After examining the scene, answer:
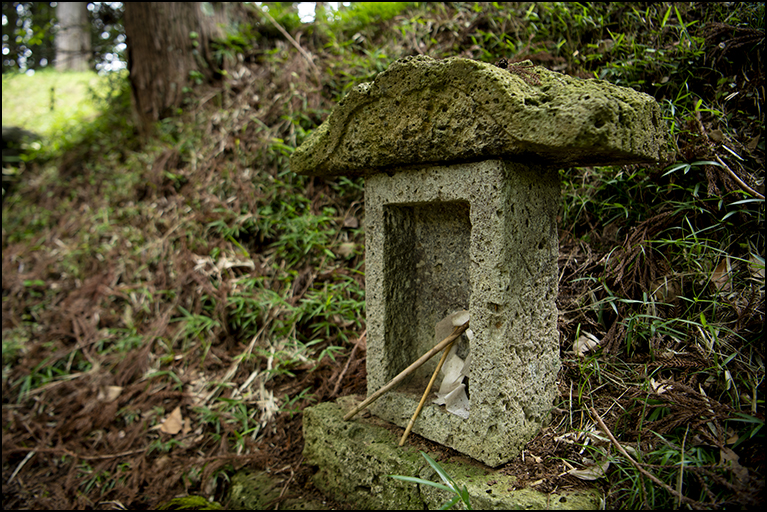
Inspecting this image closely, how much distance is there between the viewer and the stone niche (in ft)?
4.25

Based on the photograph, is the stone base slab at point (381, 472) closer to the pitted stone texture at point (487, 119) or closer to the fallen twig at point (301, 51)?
the pitted stone texture at point (487, 119)

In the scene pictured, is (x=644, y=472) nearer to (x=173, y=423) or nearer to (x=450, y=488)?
(x=450, y=488)

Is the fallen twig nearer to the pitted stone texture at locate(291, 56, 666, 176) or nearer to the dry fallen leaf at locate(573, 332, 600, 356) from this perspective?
the pitted stone texture at locate(291, 56, 666, 176)

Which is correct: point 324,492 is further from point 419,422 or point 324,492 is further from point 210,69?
point 210,69

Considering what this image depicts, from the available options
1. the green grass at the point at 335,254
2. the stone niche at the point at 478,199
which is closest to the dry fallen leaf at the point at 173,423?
the green grass at the point at 335,254

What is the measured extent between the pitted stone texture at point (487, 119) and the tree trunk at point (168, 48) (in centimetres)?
339

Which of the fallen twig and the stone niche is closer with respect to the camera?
Answer: the stone niche

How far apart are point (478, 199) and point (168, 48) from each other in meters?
4.14

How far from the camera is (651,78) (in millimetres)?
2412

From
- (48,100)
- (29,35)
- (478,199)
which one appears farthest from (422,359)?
(48,100)

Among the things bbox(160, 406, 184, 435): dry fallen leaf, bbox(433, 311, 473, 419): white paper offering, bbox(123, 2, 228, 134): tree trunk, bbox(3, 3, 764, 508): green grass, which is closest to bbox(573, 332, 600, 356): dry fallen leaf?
bbox(3, 3, 764, 508): green grass

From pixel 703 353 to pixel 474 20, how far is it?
2.75 meters

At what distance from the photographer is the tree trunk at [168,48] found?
4.29m

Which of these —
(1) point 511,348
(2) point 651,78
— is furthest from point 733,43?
(1) point 511,348
